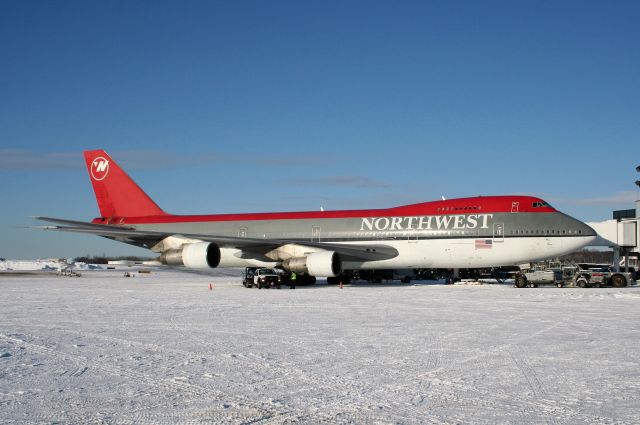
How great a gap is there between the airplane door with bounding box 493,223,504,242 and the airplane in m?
0.05

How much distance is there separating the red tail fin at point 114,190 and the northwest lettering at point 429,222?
14289 mm

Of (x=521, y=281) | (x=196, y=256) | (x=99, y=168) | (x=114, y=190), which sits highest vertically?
(x=99, y=168)

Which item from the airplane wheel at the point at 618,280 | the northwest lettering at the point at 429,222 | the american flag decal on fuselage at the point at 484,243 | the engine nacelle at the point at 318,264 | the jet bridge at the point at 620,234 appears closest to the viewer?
the engine nacelle at the point at 318,264

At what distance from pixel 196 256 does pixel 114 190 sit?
11.1m

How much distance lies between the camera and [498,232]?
30.0 metres

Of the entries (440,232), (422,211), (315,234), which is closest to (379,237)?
(422,211)

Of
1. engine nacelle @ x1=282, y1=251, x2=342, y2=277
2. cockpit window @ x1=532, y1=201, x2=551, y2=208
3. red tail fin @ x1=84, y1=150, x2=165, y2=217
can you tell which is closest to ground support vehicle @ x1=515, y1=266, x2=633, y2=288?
cockpit window @ x1=532, y1=201, x2=551, y2=208

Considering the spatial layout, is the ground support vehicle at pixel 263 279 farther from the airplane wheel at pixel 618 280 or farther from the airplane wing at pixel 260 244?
the airplane wheel at pixel 618 280

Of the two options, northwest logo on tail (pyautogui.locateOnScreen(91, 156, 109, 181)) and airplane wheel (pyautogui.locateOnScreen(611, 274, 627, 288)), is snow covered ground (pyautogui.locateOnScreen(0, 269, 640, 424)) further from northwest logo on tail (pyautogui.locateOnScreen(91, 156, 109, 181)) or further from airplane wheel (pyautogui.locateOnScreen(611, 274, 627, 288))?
northwest logo on tail (pyautogui.locateOnScreen(91, 156, 109, 181))

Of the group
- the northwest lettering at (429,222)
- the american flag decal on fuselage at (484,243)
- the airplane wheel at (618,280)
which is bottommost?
the airplane wheel at (618,280)

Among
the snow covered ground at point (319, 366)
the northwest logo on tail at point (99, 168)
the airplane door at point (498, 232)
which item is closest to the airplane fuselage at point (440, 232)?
the airplane door at point (498, 232)

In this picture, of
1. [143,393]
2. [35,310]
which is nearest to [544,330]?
[143,393]

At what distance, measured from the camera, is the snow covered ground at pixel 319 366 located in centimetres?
678

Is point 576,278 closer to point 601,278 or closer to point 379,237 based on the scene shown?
point 601,278
